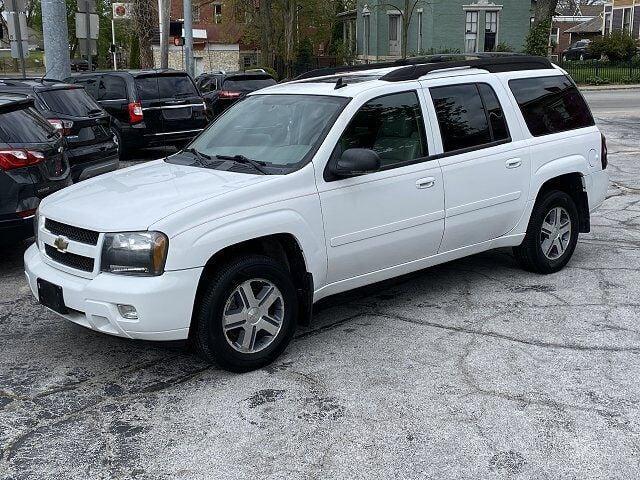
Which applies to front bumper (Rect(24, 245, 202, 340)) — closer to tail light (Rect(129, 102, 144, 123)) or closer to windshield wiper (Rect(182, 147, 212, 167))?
windshield wiper (Rect(182, 147, 212, 167))

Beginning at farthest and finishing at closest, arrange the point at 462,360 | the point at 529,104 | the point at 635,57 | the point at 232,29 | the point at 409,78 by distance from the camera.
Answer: the point at 232,29
the point at 635,57
the point at 529,104
the point at 409,78
the point at 462,360

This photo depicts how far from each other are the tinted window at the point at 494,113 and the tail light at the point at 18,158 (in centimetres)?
401

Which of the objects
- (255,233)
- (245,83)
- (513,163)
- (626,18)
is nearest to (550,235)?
(513,163)

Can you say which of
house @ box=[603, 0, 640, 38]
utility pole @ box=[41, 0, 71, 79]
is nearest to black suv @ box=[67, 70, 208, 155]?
utility pole @ box=[41, 0, 71, 79]

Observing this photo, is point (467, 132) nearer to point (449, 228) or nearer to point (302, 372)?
point (449, 228)

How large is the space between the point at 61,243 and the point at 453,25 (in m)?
38.9

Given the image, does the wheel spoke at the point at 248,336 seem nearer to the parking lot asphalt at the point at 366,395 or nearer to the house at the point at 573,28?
the parking lot asphalt at the point at 366,395

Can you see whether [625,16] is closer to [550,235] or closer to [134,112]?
[134,112]

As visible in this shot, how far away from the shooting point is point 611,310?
233 inches

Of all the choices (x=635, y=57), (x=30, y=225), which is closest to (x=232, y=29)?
(x=635, y=57)

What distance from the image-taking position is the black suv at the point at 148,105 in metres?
14.5

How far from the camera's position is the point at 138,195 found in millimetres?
4891

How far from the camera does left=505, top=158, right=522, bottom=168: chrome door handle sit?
6270mm

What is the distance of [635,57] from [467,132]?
38907 mm
